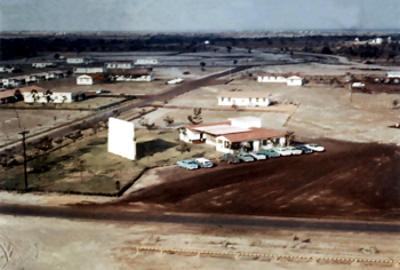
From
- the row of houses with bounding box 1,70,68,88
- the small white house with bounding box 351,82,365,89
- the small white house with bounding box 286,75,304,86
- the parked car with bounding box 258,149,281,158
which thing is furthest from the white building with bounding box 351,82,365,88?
the row of houses with bounding box 1,70,68,88

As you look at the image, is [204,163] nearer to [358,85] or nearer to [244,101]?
[244,101]

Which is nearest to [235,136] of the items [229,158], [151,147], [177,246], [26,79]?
[229,158]

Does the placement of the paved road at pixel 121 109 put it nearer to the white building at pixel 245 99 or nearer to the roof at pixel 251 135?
the white building at pixel 245 99

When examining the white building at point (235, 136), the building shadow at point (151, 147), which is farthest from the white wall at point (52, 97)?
the white building at point (235, 136)

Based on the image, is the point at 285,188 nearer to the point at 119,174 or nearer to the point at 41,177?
the point at 119,174

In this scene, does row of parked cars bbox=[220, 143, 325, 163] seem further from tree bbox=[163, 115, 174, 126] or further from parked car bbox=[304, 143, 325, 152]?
tree bbox=[163, 115, 174, 126]

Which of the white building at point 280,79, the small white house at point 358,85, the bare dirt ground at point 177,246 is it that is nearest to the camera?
the bare dirt ground at point 177,246
